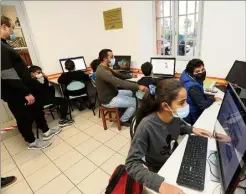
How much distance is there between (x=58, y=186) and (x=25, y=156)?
34.2 inches

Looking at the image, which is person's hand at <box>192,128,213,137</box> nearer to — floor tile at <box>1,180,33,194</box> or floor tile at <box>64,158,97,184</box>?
floor tile at <box>64,158,97,184</box>

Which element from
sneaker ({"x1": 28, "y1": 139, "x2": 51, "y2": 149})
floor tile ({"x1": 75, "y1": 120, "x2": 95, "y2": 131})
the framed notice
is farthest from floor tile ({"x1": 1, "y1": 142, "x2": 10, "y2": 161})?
the framed notice

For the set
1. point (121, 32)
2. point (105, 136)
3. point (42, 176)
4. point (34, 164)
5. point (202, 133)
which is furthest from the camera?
point (121, 32)

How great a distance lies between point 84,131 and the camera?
9.27 ft

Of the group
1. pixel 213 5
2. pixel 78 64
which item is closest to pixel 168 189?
pixel 213 5

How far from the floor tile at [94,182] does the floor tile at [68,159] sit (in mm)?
367

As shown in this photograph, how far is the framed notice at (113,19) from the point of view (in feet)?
10.7

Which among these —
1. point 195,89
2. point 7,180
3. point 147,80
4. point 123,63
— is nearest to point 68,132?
point 7,180

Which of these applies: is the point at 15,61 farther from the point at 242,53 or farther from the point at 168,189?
the point at 242,53

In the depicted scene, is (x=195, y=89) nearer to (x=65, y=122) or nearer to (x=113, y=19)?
(x=65, y=122)

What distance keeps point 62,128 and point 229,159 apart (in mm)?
2748

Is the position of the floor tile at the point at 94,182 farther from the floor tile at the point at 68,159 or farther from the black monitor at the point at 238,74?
the black monitor at the point at 238,74

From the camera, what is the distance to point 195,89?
1598 mm

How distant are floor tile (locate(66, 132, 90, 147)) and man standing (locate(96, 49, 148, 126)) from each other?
609mm
